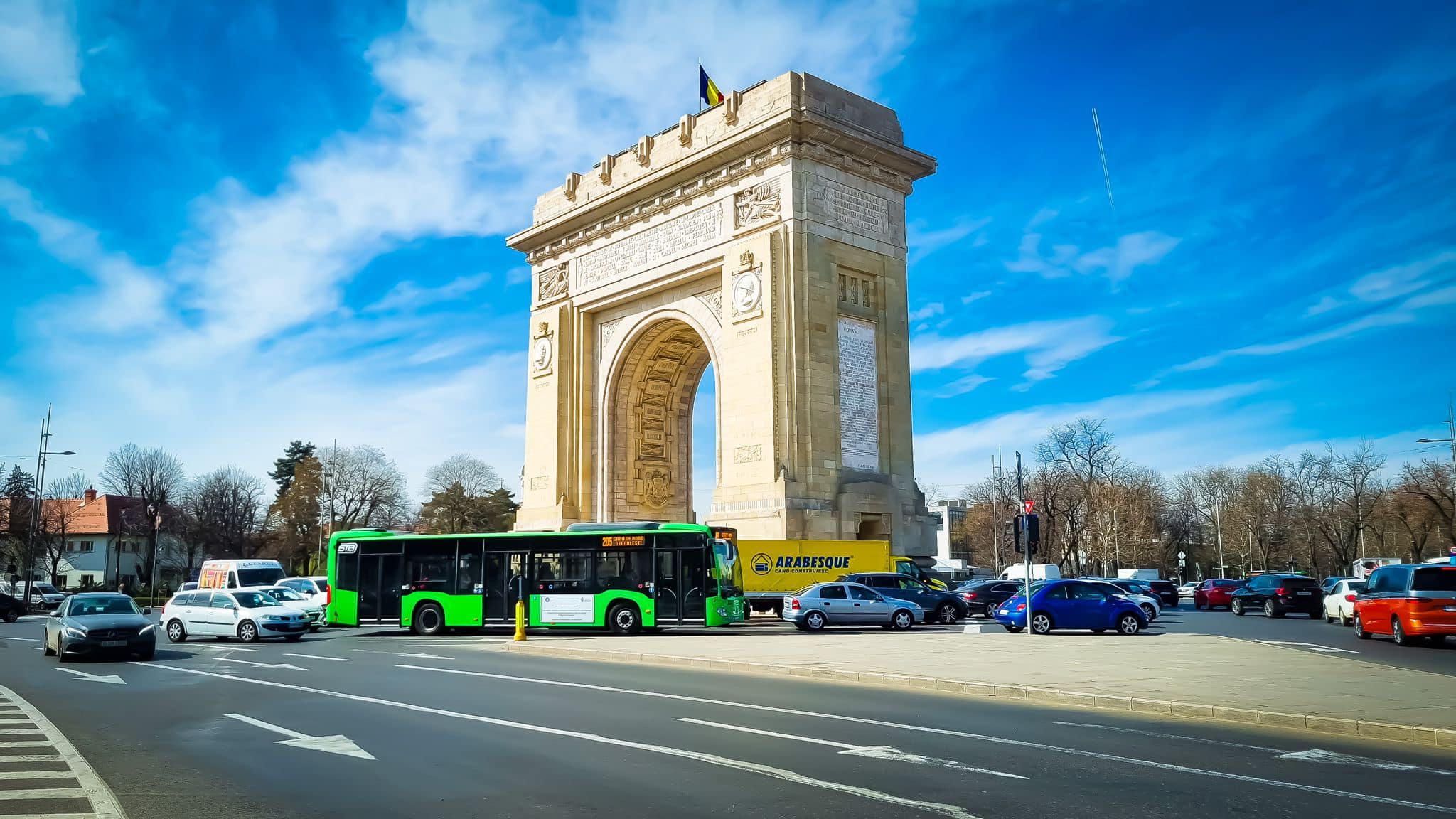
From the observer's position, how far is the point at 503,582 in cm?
2744

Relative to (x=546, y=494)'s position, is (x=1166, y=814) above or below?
below

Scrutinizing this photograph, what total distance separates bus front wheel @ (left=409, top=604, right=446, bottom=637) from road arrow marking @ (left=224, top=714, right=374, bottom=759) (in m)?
17.8

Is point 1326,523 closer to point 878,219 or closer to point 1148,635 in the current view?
point 878,219

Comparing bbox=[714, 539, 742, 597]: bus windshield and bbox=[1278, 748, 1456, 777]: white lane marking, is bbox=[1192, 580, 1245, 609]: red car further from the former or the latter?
bbox=[1278, 748, 1456, 777]: white lane marking

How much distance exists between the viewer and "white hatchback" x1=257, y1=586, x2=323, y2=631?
2722cm

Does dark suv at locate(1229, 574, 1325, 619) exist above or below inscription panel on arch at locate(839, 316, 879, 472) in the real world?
below

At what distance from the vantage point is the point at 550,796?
6.90 meters

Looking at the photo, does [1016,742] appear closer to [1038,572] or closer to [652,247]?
[652,247]

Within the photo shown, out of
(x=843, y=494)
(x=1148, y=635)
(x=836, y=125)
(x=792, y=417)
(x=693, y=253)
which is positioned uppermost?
(x=836, y=125)

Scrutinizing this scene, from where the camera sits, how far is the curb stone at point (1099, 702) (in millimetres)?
9453

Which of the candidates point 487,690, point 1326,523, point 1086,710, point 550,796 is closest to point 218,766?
point 550,796

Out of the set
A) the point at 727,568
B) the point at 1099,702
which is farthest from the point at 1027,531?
the point at 1099,702

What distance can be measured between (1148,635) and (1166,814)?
1793cm

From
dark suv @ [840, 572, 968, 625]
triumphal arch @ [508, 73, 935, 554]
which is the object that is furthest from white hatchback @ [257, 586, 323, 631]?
dark suv @ [840, 572, 968, 625]
